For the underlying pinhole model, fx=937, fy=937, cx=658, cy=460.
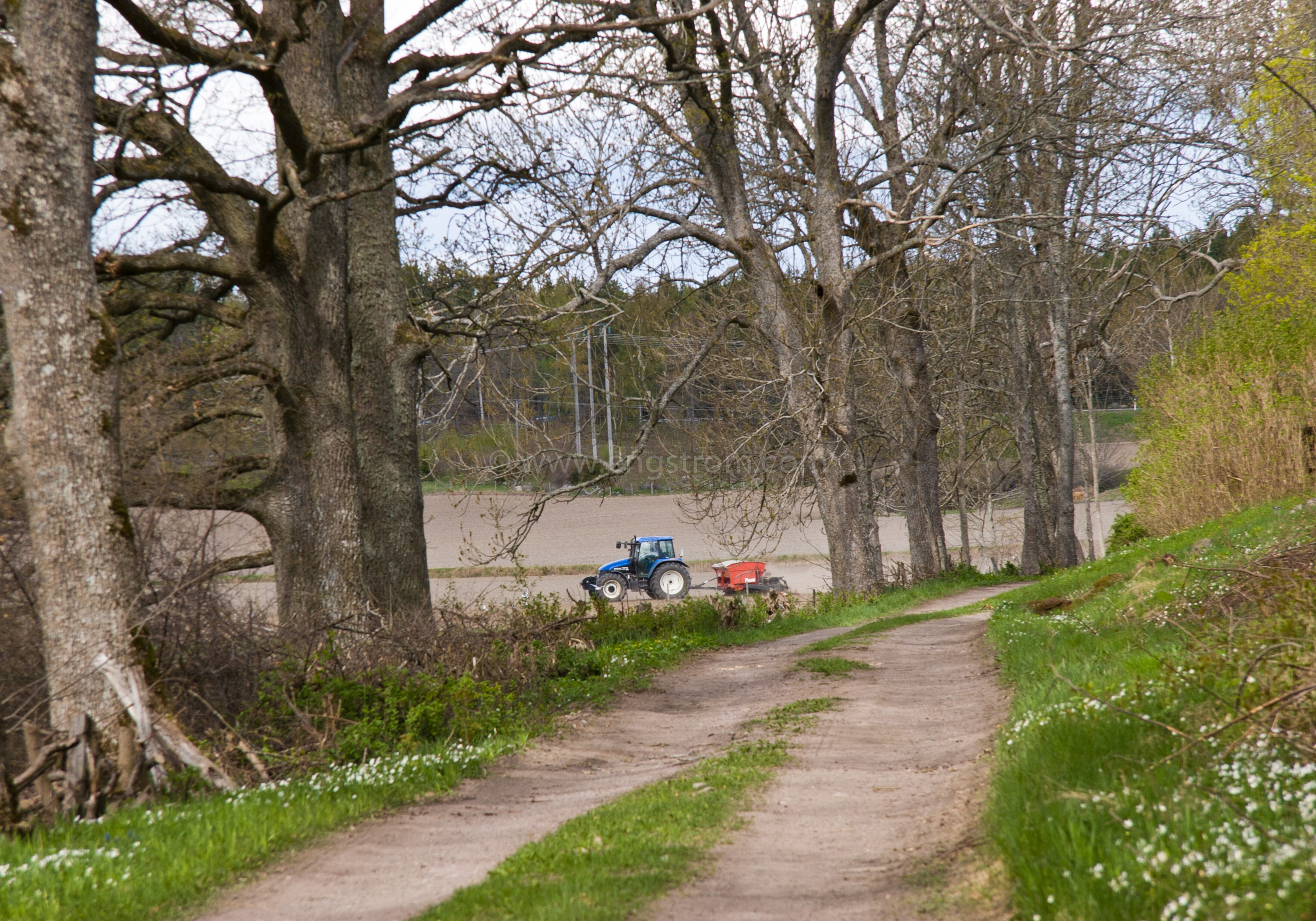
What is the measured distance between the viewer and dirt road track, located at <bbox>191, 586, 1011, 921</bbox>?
15.1 feet

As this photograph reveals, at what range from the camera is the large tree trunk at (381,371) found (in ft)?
38.9

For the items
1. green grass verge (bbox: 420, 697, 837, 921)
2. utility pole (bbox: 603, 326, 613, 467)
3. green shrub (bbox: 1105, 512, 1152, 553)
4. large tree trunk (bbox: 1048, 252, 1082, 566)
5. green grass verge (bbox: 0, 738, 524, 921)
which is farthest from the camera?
large tree trunk (bbox: 1048, 252, 1082, 566)

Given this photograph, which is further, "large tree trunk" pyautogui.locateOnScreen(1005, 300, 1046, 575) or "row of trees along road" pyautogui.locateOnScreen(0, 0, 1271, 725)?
"large tree trunk" pyautogui.locateOnScreen(1005, 300, 1046, 575)

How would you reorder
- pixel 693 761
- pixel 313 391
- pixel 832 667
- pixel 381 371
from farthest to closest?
pixel 381 371, pixel 832 667, pixel 313 391, pixel 693 761

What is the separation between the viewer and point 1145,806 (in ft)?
12.4

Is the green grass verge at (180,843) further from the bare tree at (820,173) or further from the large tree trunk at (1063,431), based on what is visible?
the large tree trunk at (1063,431)

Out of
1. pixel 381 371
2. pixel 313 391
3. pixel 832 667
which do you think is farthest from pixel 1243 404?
pixel 313 391

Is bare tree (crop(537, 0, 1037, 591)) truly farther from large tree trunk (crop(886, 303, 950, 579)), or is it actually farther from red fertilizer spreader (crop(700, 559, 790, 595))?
A: red fertilizer spreader (crop(700, 559, 790, 595))

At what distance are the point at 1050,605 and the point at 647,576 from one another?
50.7 ft

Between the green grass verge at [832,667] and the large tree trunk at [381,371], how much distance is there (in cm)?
486

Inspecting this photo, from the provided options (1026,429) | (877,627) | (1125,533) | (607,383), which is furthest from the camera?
(1026,429)

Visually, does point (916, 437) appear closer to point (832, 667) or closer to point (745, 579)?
point (745, 579)

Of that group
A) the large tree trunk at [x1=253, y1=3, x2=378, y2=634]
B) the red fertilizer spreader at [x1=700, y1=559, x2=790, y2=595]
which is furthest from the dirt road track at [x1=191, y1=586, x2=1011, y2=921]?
the red fertilizer spreader at [x1=700, y1=559, x2=790, y2=595]

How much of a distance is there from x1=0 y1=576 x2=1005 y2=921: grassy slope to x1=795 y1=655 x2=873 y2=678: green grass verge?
150 inches
